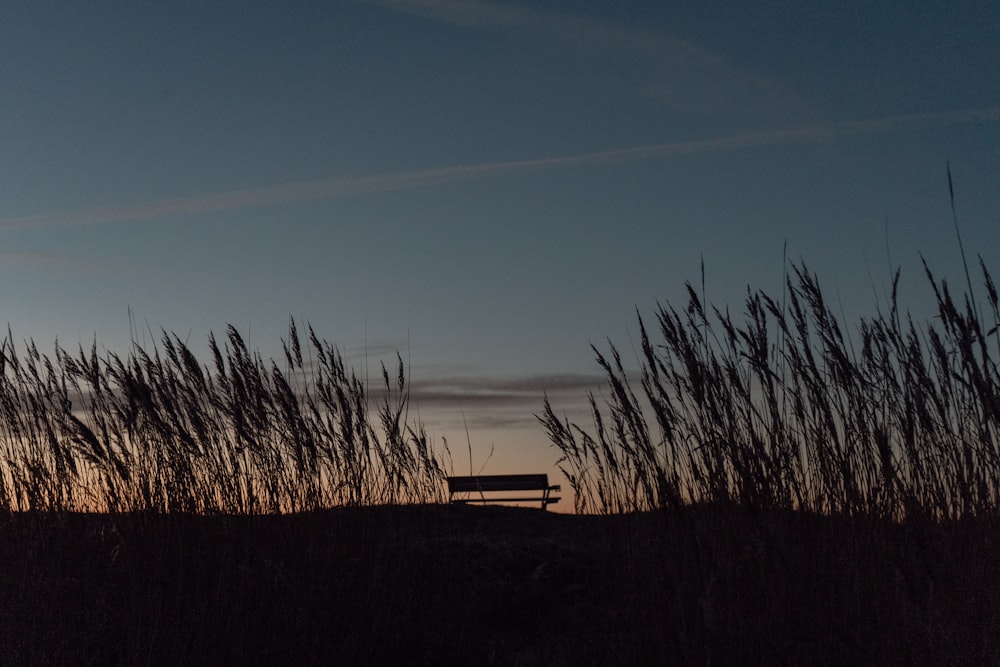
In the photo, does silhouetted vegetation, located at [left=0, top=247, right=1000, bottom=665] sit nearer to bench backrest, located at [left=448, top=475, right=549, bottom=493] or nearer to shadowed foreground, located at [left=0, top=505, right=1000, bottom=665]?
shadowed foreground, located at [left=0, top=505, right=1000, bottom=665]

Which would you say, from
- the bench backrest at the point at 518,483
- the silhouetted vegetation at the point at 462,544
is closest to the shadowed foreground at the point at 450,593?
the silhouetted vegetation at the point at 462,544

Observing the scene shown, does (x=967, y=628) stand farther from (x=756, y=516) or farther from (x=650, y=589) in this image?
(x=650, y=589)

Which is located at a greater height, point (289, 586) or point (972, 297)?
point (972, 297)

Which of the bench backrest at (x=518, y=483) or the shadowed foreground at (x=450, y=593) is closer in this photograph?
the shadowed foreground at (x=450, y=593)

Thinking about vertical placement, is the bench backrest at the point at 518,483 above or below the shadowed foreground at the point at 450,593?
above

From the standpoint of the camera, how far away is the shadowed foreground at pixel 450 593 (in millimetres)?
2945

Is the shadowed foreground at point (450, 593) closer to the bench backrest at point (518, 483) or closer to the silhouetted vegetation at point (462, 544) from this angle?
the silhouetted vegetation at point (462, 544)

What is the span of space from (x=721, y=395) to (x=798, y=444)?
0.37m

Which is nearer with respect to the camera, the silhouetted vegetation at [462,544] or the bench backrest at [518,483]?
the silhouetted vegetation at [462,544]

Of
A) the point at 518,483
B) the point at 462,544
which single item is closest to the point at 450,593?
the point at 462,544

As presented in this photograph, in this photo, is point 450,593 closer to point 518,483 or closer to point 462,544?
point 462,544

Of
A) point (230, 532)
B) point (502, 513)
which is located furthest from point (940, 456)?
point (502, 513)

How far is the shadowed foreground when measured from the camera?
2.95 m

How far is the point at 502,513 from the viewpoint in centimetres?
726
